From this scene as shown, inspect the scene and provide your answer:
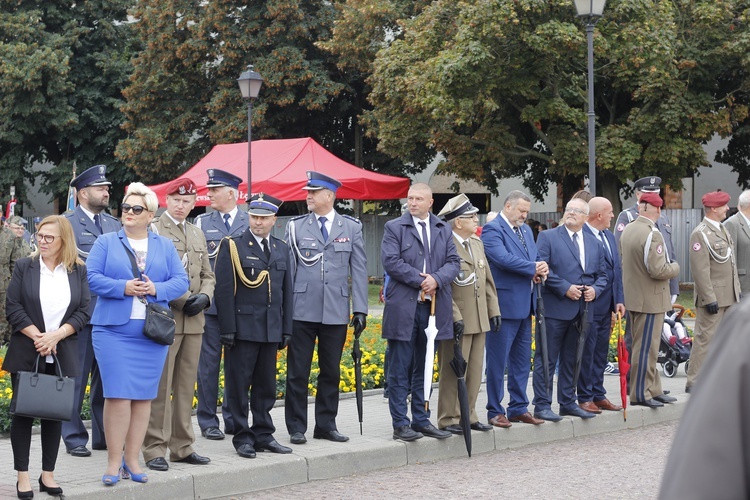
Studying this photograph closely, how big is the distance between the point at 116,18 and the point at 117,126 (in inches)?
177

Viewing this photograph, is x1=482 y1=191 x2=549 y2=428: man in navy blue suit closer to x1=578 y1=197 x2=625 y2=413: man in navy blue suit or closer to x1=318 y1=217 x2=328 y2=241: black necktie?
x1=578 y1=197 x2=625 y2=413: man in navy blue suit

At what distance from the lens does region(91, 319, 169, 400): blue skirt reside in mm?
6934

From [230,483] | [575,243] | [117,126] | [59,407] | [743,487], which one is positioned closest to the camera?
[743,487]

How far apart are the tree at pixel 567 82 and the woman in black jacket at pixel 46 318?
1986cm

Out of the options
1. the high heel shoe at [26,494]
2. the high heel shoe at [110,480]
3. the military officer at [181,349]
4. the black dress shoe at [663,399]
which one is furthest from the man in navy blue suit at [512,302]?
the high heel shoe at [26,494]

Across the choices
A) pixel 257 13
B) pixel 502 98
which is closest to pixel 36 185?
pixel 257 13

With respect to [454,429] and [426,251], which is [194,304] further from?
[454,429]

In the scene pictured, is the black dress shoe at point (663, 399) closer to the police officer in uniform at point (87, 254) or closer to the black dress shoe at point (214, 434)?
the black dress shoe at point (214, 434)

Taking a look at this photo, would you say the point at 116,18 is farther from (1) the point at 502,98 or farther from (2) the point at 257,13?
(1) the point at 502,98

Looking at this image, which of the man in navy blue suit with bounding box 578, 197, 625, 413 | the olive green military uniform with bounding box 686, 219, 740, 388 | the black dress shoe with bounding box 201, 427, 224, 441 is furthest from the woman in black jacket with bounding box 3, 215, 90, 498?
the olive green military uniform with bounding box 686, 219, 740, 388

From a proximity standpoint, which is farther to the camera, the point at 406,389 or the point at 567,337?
the point at 567,337

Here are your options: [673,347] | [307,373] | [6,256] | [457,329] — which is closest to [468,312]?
[457,329]

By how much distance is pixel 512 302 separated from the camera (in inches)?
376

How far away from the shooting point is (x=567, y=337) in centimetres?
1019
